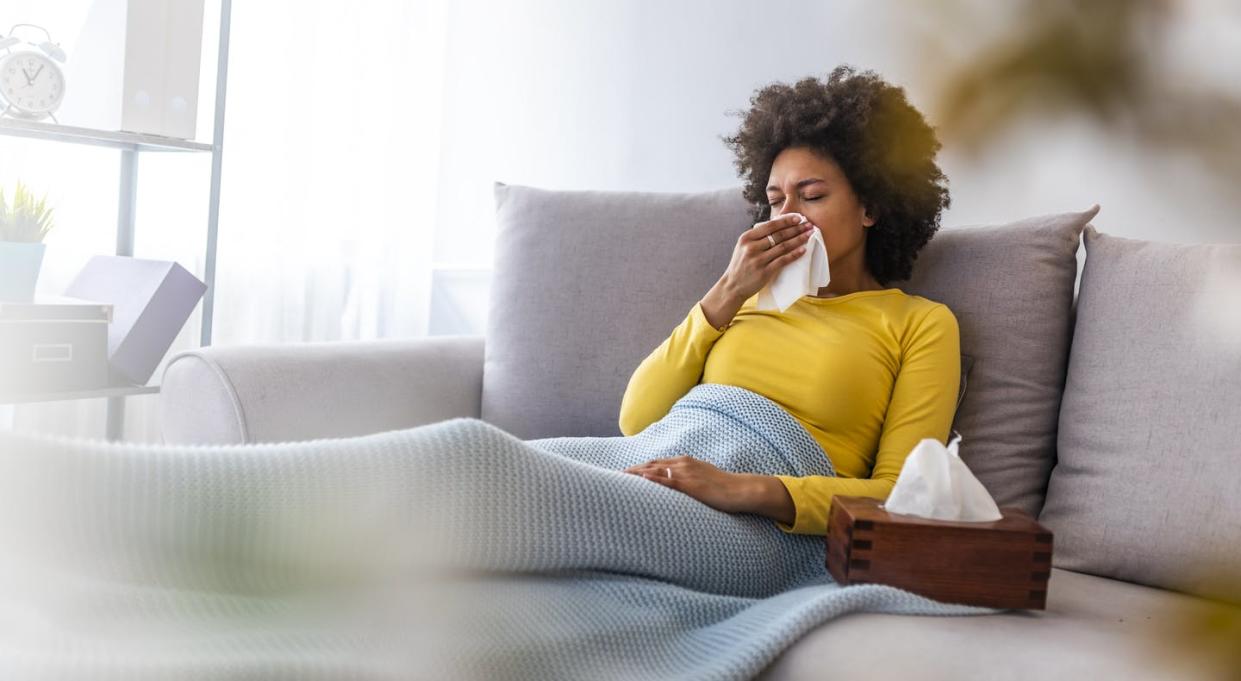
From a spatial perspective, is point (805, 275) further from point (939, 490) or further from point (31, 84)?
point (31, 84)

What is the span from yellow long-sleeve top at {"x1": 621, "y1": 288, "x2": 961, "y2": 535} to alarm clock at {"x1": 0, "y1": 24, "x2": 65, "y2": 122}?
1.28 meters

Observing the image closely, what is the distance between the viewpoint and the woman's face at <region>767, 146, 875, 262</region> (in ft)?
5.57

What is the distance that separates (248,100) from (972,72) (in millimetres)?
2695

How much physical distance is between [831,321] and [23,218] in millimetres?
1480

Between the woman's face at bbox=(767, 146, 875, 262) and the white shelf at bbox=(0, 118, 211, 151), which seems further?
the white shelf at bbox=(0, 118, 211, 151)

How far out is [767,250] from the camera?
1.68m

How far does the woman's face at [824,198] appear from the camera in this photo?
1.70m

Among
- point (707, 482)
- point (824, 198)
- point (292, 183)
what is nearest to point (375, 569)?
point (707, 482)

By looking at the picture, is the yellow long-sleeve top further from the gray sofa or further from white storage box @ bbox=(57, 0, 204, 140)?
white storage box @ bbox=(57, 0, 204, 140)

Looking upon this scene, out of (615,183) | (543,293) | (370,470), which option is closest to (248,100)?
(615,183)

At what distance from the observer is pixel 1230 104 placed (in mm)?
141

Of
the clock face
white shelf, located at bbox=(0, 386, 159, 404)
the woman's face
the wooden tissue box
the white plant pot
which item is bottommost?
white shelf, located at bbox=(0, 386, 159, 404)

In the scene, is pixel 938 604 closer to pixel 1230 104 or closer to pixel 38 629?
pixel 38 629

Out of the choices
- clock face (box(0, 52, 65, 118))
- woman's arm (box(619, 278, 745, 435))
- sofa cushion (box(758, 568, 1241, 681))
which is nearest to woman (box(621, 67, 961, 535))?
woman's arm (box(619, 278, 745, 435))
